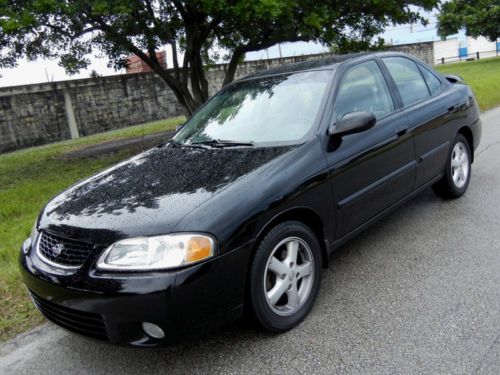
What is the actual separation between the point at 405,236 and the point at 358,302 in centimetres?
129

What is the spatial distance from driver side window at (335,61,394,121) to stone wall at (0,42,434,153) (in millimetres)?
14287

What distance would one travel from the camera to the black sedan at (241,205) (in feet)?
8.31

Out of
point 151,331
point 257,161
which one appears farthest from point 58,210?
point 257,161

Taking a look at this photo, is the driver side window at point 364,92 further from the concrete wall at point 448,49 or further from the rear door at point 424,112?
the concrete wall at point 448,49

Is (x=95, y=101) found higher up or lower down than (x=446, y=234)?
higher up

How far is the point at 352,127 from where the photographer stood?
3.38 metres

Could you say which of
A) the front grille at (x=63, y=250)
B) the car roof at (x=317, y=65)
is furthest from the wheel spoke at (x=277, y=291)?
the car roof at (x=317, y=65)

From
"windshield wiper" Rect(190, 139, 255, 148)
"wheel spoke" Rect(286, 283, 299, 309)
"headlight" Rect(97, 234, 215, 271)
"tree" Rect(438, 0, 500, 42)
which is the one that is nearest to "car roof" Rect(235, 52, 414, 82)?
"windshield wiper" Rect(190, 139, 255, 148)

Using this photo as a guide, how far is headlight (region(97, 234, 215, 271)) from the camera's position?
251 centimetres

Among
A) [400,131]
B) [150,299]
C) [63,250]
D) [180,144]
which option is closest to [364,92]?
[400,131]

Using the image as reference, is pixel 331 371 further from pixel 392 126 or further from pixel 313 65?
pixel 313 65

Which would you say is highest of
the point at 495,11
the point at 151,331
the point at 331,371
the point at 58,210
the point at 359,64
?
the point at 495,11

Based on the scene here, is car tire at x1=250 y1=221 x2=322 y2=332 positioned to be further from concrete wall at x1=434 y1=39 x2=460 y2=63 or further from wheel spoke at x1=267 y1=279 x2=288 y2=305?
concrete wall at x1=434 y1=39 x2=460 y2=63

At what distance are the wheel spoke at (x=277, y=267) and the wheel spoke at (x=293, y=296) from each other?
0.13 metres
